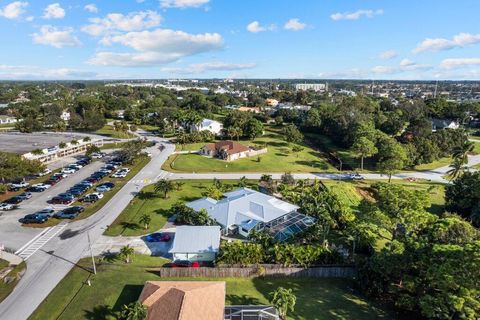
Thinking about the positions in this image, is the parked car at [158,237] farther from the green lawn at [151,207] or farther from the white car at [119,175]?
the white car at [119,175]

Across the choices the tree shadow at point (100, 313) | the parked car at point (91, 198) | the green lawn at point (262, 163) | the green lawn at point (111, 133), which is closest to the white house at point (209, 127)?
the green lawn at point (262, 163)

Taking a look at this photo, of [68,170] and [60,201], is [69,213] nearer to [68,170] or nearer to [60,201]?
[60,201]

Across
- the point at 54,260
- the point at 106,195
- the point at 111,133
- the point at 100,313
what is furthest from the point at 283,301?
the point at 111,133

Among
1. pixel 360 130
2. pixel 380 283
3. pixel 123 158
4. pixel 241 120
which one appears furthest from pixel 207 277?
pixel 241 120

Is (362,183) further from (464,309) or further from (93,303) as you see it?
(93,303)

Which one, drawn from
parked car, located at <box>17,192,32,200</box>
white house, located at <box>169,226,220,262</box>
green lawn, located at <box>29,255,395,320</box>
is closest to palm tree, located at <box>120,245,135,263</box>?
green lawn, located at <box>29,255,395,320</box>
